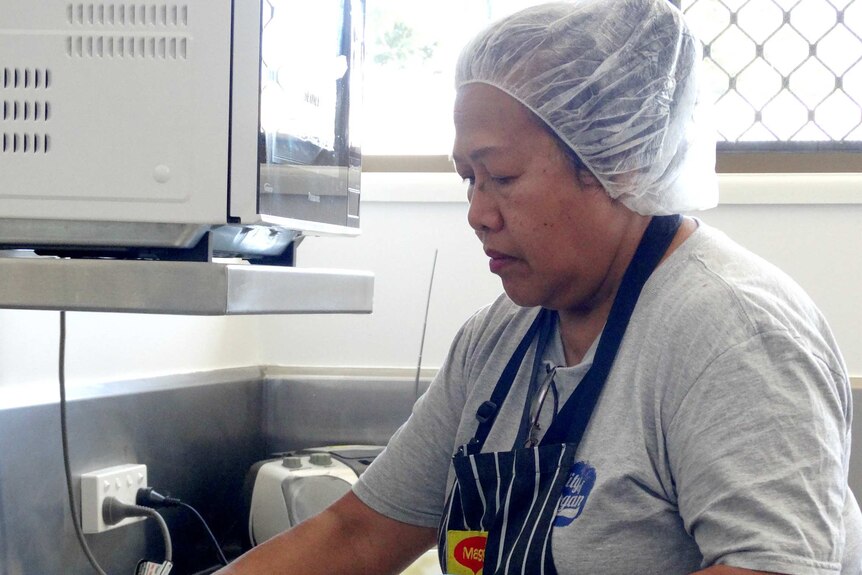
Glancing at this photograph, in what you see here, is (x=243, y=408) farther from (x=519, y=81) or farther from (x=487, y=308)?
(x=519, y=81)

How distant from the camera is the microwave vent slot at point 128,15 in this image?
73 cm

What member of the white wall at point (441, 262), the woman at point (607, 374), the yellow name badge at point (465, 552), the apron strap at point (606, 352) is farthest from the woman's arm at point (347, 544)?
the white wall at point (441, 262)

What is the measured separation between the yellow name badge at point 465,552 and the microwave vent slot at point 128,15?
1.89 feet

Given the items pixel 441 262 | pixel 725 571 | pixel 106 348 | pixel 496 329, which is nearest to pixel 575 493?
pixel 725 571

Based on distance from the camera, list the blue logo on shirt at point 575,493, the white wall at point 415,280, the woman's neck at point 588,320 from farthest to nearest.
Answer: the white wall at point 415,280 → the woman's neck at point 588,320 → the blue logo on shirt at point 575,493

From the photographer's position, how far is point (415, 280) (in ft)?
5.46

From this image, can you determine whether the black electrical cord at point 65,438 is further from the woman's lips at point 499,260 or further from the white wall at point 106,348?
the woman's lips at point 499,260

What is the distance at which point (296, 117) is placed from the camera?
863 millimetres

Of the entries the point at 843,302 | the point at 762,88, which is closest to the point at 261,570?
the point at 843,302

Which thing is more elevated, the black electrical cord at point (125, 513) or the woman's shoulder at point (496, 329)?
the woman's shoulder at point (496, 329)

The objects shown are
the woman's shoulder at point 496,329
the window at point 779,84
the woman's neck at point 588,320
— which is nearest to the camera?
the woman's neck at point 588,320

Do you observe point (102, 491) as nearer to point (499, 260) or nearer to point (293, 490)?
point (293, 490)

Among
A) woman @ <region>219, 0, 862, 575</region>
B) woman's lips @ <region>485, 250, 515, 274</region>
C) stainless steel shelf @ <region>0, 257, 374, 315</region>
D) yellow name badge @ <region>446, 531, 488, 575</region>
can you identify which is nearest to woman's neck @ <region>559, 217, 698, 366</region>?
woman @ <region>219, 0, 862, 575</region>

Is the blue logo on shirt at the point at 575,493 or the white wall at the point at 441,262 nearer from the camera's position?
the blue logo on shirt at the point at 575,493
